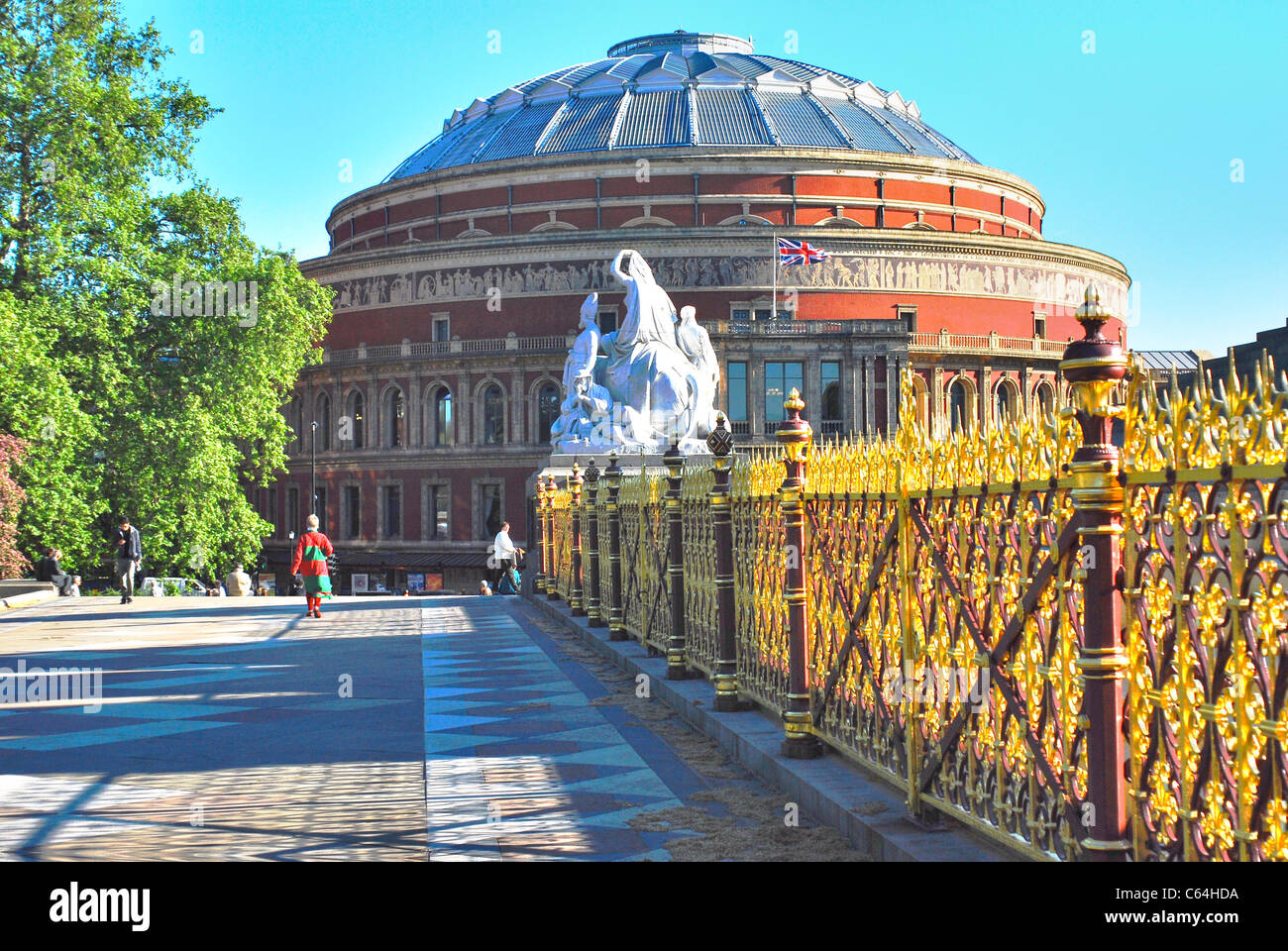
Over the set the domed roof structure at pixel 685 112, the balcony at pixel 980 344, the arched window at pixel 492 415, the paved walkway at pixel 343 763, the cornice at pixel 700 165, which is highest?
the domed roof structure at pixel 685 112

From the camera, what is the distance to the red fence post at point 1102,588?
3768 mm

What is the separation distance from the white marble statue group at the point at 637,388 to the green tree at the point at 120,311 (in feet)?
36.9

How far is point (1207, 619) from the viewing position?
3418 mm

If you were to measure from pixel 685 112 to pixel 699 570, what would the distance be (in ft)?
178

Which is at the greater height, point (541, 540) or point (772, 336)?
point (772, 336)

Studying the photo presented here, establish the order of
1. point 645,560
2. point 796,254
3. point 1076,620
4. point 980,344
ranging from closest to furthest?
point 1076,620, point 645,560, point 796,254, point 980,344

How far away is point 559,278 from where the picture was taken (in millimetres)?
53781

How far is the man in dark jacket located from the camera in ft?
96.4

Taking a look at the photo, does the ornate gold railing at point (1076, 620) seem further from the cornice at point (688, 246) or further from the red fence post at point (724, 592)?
the cornice at point (688, 246)

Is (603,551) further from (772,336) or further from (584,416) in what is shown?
(772,336)

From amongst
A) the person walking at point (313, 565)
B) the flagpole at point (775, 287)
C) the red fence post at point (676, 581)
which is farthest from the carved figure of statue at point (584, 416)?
the flagpole at point (775, 287)

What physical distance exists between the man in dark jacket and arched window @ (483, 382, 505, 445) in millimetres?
23502

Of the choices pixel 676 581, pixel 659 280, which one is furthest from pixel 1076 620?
pixel 659 280

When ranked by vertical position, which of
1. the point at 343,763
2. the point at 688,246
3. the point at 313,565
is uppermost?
the point at 688,246
